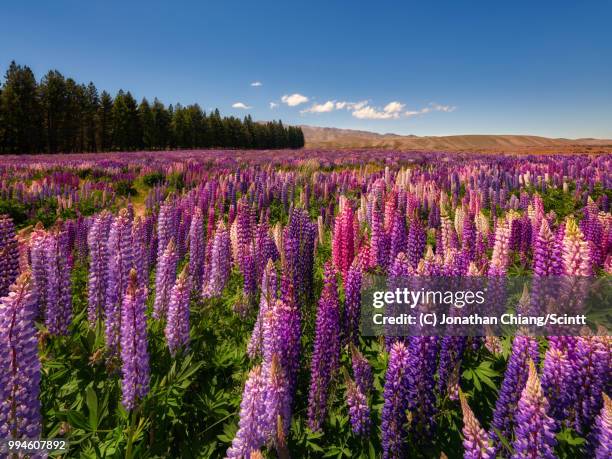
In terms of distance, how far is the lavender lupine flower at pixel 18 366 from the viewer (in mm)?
1757

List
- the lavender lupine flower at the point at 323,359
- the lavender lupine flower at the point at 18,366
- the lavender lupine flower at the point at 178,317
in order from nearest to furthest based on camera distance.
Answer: the lavender lupine flower at the point at 18,366
the lavender lupine flower at the point at 323,359
the lavender lupine flower at the point at 178,317

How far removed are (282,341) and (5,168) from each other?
77.4 feet

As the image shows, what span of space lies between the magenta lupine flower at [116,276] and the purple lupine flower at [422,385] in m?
2.50

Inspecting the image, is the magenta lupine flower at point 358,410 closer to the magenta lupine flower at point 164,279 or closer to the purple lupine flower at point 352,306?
the purple lupine flower at point 352,306

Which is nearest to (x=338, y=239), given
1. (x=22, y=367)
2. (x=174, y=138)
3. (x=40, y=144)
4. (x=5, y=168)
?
(x=22, y=367)

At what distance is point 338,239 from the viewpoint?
4.90 metres

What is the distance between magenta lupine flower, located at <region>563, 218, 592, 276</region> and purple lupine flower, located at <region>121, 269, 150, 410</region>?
10.6ft

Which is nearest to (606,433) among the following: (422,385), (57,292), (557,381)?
(557,381)

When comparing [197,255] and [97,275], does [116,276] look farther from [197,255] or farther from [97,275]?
[197,255]

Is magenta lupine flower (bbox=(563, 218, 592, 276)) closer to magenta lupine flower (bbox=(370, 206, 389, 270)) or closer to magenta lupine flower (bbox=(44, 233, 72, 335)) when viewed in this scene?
magenta lupine flower (bbox=(370, 206, 389, 270))

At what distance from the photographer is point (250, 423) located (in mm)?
1921

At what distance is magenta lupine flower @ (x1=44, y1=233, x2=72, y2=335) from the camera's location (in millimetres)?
3168

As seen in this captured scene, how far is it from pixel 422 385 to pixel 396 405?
0.21 meters

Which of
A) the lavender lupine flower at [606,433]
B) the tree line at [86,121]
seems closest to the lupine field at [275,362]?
the lavender lupine flower at [606,433]
